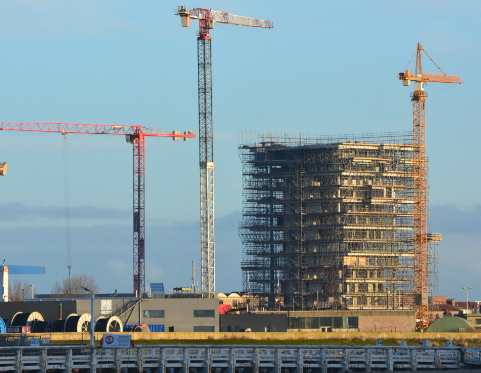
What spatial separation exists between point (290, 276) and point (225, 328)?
45.0 meters

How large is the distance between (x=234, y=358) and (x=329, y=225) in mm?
113684

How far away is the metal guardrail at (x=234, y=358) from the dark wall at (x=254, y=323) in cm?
6529

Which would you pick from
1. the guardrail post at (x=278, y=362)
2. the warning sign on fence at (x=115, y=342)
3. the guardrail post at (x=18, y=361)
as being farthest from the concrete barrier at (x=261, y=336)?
the guardrail post at (x=278, y=362)

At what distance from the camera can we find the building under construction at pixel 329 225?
18150 cm

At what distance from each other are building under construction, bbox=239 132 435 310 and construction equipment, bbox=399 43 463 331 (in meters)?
1.97

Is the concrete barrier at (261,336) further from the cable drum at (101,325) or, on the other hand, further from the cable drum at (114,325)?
the cable drum at (114,325)

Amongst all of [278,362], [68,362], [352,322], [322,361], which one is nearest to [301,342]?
[352,322]

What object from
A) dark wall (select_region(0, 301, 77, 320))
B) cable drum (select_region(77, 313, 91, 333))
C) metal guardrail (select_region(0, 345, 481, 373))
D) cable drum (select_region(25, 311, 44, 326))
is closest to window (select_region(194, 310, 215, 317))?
dark wall (select_region(0, 301, 77, 320))

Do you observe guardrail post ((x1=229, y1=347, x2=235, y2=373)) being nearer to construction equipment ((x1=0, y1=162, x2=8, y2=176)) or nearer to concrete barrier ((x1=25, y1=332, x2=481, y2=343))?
concrete barrier ((x1=25, y1=332, x2=481, y2=343))

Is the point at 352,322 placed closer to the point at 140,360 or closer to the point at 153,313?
the point at 153,313

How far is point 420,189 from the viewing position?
188 m

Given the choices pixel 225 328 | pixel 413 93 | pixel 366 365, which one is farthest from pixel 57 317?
pixel 413 93

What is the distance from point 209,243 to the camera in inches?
6762

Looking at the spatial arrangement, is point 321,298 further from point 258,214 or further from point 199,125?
point 199,125
